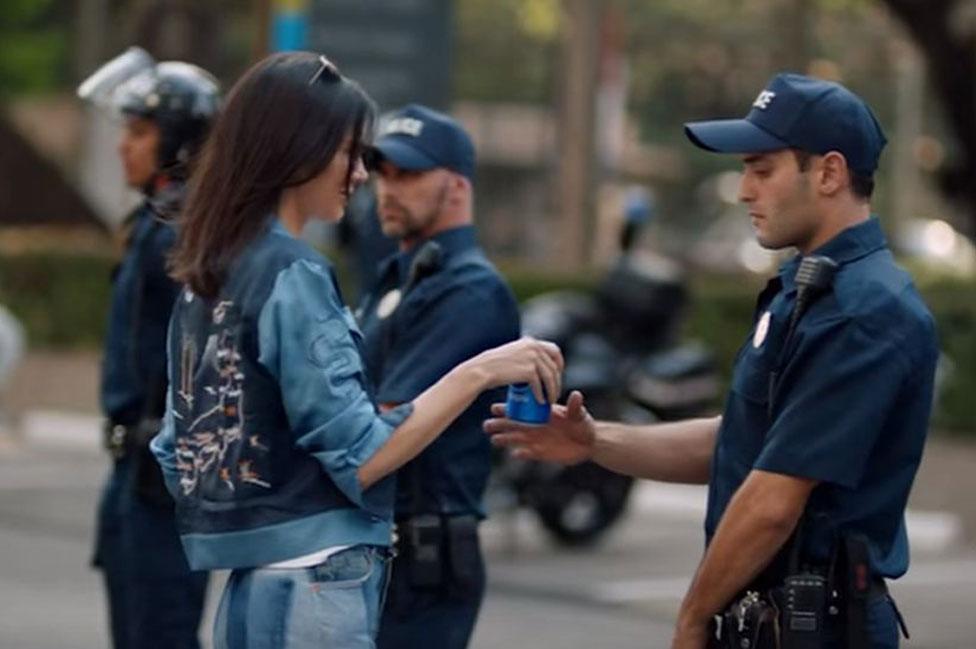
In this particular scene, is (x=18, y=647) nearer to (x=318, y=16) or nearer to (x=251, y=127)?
(x=251, y=127)

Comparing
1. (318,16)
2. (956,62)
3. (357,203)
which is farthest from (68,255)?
(357,203)

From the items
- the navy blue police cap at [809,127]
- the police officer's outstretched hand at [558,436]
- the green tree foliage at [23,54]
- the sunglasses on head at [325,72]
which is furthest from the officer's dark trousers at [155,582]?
the green tree foliage at [23,54]

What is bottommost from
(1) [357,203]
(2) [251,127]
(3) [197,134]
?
(1) [357,203]

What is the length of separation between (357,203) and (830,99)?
891cm

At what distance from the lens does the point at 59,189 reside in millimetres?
31609

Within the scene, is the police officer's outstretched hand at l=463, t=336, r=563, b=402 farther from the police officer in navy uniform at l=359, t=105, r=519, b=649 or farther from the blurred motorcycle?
the blurred motorcycle

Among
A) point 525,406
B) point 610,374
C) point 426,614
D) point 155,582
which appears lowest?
point 610,374

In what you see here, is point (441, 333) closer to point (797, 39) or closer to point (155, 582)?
point (155, 582)

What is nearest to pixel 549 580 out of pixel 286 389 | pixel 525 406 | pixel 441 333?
pixel 441 333

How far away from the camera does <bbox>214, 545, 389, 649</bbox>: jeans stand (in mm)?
4539

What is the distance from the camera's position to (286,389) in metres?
4.50

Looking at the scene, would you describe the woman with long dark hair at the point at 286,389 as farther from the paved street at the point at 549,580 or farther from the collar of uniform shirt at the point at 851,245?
the paved street at the point at 549,580

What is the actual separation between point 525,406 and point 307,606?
59 centimetres

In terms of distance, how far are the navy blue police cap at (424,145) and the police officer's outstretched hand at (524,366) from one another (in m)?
1.71
